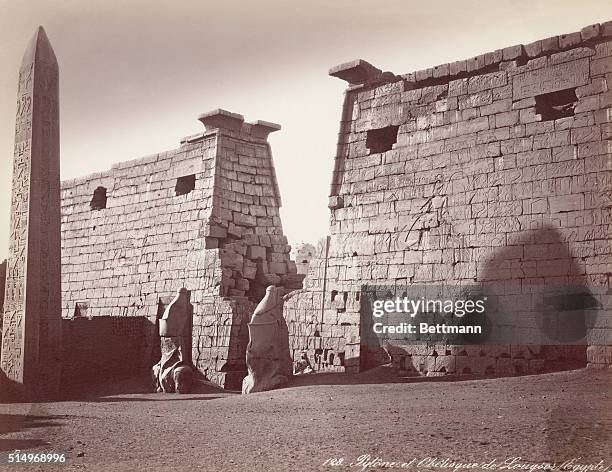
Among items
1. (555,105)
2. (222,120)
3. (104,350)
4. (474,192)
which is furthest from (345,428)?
(222,120)

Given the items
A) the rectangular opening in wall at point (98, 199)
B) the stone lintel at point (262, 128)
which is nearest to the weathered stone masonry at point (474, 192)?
the stone lintel at point (262, 128)

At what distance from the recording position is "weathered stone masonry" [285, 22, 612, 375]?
855 cm

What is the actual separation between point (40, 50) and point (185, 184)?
4.40 meters

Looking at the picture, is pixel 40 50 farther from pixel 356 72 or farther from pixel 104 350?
pixel 104 350

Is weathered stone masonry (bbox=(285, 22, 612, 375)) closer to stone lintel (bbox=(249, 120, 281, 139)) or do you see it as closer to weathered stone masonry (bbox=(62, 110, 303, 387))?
weathered stone masonry (bbox=(62, 110, 303, 387))

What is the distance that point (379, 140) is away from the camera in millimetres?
10953

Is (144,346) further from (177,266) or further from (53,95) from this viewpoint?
(53,95)

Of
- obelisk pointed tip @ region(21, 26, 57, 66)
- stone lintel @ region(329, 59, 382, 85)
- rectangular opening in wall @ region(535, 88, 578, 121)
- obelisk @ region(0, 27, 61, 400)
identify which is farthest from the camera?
stone lintel @ region(329, 59, 382, 85)

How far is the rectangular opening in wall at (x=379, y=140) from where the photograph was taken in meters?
10.9

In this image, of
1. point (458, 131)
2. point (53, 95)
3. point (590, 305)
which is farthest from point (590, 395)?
point (53, 95)

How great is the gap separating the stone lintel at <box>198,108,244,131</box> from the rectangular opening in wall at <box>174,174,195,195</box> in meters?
1.12

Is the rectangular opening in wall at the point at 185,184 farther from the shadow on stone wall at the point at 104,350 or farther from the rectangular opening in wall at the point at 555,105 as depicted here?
the rectangular opening in wall at the point at 555,105

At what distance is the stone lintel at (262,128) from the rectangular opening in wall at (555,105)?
606 cm

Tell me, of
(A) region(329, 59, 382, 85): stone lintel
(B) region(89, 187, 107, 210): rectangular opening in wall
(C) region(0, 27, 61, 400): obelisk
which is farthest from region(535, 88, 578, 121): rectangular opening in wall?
Result: (B) region(89, 187, 107, 210): rectangular opening in wall
